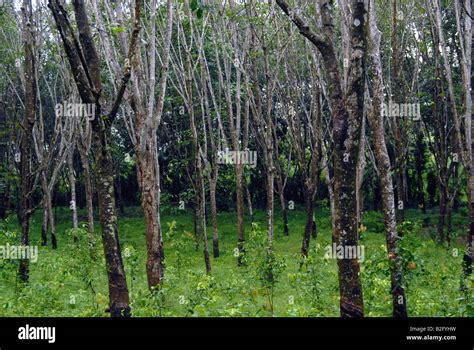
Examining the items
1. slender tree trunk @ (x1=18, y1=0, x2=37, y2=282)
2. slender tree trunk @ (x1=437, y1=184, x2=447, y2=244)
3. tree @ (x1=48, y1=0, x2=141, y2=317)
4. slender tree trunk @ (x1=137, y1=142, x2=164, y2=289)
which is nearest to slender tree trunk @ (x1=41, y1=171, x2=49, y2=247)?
slender tree trunk @ (x1=18, y1=0, x2=37, y2=282)

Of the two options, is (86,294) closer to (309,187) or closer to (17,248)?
(17,248)

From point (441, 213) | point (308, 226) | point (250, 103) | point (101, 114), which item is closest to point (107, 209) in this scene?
point (101, 114)

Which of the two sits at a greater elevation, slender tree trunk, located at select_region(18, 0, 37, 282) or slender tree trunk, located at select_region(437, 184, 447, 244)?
slender tree trunk, located at select_region(18, 0, 37, 282)

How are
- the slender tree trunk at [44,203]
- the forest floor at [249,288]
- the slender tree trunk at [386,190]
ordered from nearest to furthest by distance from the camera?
the forest floor at [249,288] < the slender tree trunk at [386,190] < the slender tree trunk at [44,203]

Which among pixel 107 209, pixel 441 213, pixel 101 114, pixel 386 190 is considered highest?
pixel 101 114

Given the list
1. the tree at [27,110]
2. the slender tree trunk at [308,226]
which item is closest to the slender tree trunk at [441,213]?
the slender tree trunk at [308,226]

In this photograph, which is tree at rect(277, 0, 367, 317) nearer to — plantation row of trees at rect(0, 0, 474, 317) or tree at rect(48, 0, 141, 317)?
plantation row of trees at rect(0, 0, 474, 317)

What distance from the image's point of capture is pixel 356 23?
259 inches

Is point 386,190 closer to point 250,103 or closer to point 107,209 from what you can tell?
point 107,209

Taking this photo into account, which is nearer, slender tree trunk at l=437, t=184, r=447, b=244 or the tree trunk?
the tree trunk

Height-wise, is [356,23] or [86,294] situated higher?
[356,23]

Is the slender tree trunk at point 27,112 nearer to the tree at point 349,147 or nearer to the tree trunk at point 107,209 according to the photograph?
the tree trunk at point 107,209
